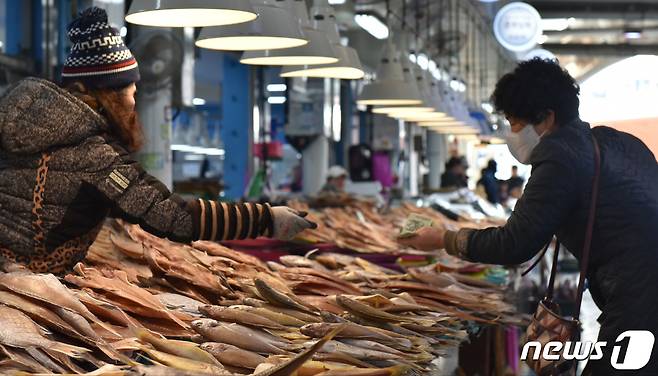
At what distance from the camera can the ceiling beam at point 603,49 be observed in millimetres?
27375

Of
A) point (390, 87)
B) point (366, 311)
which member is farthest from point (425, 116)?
point (366, 311)

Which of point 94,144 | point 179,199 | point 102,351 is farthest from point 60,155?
point 102,351

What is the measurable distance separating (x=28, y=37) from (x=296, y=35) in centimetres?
674

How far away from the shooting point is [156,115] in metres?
7.31

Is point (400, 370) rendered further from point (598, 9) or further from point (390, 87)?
point (598, 9)

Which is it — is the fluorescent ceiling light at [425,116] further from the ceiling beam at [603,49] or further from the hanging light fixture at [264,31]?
the ceiling beam at [603,49]

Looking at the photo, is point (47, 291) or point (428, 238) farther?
point (428, 238)

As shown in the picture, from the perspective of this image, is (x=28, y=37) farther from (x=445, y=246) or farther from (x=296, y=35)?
(x=445, y=246)

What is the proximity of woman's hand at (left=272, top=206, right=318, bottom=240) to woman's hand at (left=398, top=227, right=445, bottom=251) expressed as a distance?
545mm

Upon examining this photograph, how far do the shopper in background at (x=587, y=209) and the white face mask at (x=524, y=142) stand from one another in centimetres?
10

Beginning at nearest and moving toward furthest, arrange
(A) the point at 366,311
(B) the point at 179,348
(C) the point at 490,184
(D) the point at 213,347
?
1. (B) the point at 179,348
2. (D) the point at 213,347
3. (A) the point at 366,311
4. (C) the point at 490,184

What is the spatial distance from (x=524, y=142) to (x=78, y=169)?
1681 mm

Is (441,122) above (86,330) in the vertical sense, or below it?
below

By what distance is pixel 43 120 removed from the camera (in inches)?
129
